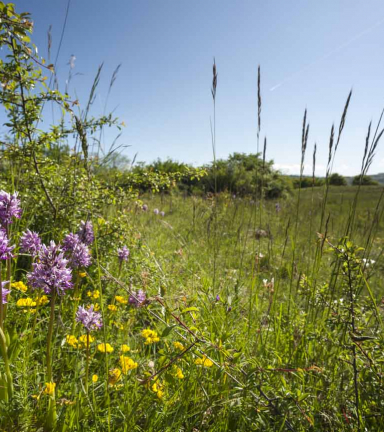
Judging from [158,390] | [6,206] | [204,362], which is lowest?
[158,390]

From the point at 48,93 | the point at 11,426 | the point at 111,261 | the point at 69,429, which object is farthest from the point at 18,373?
the point at 48,93

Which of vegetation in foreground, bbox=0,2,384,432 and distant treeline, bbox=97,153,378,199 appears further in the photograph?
distant treeline, bbox=97,153,378,199

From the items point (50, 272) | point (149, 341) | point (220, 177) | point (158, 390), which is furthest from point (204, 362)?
point (220, 177)

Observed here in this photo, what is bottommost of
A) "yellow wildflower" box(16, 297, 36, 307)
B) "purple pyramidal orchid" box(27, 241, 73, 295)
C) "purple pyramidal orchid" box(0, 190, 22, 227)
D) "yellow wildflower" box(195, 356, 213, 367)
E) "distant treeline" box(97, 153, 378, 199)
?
"yellow wildflower" box(195, 356, 213, 367)

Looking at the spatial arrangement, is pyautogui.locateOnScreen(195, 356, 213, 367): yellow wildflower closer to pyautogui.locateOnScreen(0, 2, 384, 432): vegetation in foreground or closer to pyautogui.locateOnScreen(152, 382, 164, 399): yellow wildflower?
pyautogui.locateOnScreen(0, 2, 384, 432): vegetation in foreground

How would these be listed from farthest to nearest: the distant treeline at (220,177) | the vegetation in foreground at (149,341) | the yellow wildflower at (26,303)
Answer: the distant treeline at (220,177)
the yellow wildflower at (26,303)
the vegetation in foreground at (149,341)

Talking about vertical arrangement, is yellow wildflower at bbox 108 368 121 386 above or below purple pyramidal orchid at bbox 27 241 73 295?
below

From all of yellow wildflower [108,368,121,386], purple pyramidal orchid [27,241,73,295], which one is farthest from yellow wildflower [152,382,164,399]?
purple pyramidal orchid [27,241,73,295]

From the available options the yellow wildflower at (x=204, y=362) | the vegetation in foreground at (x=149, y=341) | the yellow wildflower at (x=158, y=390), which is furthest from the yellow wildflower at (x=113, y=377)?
the yellow wildflower at (x=204, y=362)

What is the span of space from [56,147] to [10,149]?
0.36 m

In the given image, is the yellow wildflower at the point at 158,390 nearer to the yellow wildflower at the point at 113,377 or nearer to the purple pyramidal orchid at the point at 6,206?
the yellow wildflower at the point at 113,377

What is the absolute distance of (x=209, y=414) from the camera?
47.9 inches

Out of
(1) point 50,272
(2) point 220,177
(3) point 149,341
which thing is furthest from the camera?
(2) point 220,177

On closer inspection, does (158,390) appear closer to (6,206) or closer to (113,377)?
(113,377)
